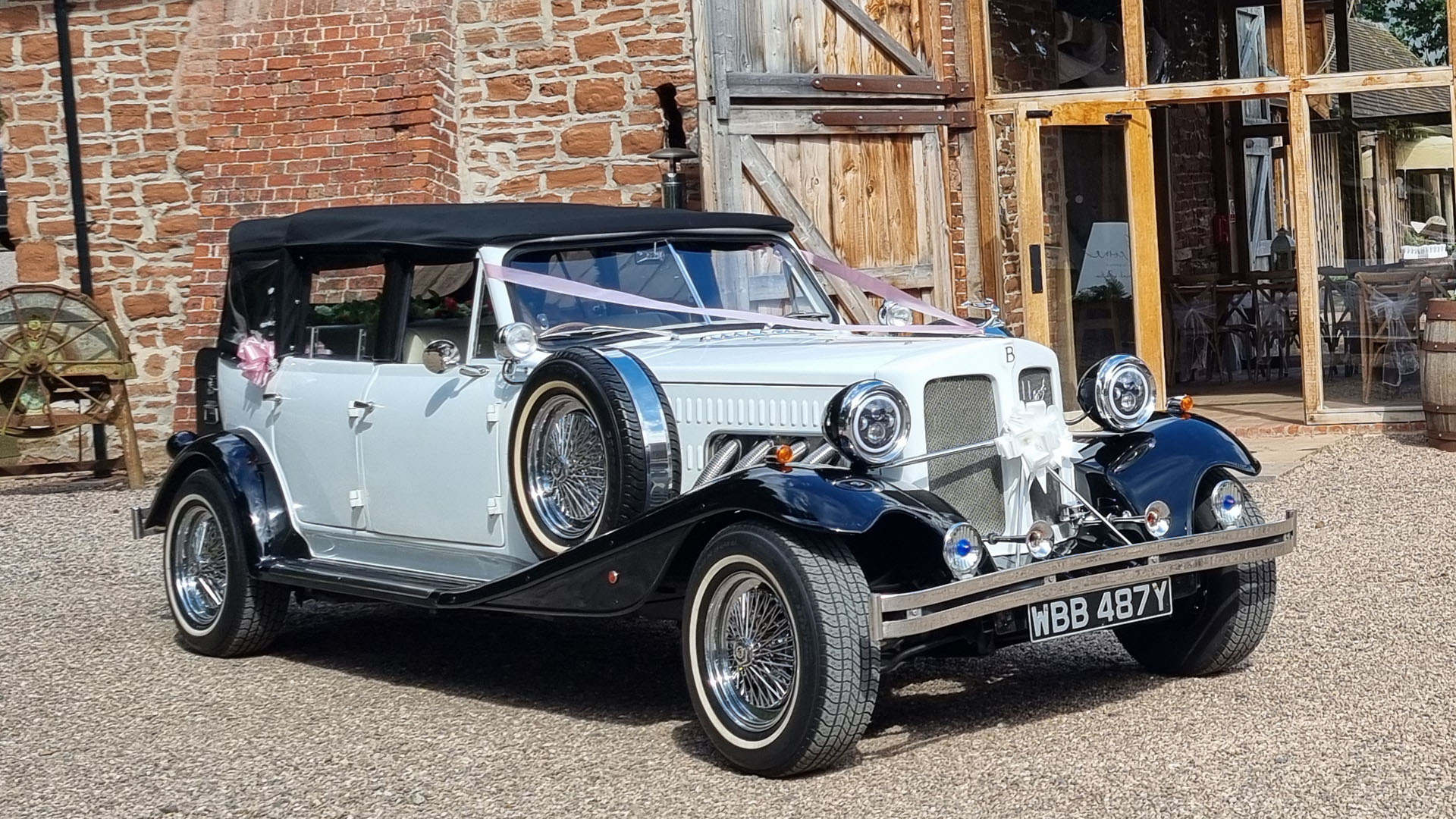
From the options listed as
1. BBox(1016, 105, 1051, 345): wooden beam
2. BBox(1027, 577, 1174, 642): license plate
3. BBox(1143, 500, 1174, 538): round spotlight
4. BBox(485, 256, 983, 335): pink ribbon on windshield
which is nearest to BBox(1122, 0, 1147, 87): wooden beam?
BBox(1016, 105, 1051, 345): wooden beam

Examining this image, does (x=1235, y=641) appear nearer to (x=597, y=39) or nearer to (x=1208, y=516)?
(x=1208, y=516)

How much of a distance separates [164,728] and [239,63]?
798cm

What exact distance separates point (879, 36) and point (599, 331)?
6564mm

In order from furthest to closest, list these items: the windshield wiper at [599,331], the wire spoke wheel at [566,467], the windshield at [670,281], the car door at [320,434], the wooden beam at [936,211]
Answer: the wooden beam at [936,211] → the car door at [320,434] → the windshield at [670,281] → the windshield wiper at [599,331] → the wire spoke wheel at [566,467]

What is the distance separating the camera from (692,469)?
5.17 m

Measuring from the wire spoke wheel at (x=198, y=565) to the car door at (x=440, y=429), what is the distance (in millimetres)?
873

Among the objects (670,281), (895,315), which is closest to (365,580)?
(670,281)

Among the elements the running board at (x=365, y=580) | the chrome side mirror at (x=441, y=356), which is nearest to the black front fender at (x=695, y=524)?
the running board at (x=365, y=580)

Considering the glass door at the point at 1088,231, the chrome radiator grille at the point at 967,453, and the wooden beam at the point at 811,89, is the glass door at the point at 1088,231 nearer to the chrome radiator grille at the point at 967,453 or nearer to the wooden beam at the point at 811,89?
the wooden beam at the point at 811,89

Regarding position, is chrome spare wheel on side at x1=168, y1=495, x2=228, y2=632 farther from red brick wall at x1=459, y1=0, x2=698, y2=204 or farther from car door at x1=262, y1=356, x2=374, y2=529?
red brick wall at x1=459, y1=0, x2=698, y2=204

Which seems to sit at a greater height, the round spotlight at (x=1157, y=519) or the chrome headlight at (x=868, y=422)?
the chrome headlight at (x=868, y=422)

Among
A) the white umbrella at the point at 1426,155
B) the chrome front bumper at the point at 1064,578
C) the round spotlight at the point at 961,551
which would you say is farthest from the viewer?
the white umbrella at the point at 1426,155

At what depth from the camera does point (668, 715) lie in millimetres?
5340

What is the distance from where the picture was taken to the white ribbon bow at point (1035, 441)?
16.1ft
